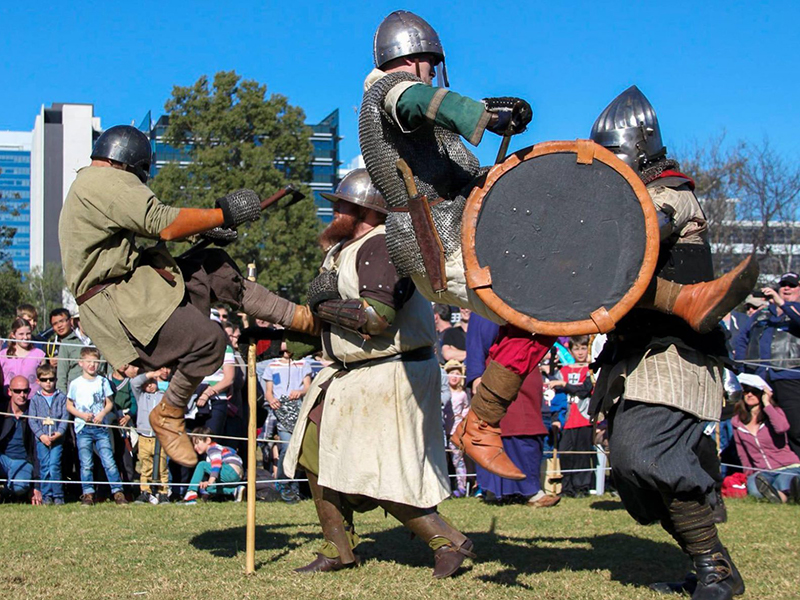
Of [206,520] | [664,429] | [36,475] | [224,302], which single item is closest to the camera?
[664,429]

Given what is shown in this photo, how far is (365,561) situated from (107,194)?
241 cm

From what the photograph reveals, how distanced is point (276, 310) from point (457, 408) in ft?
15.6

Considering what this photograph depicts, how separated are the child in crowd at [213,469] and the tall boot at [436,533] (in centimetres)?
374

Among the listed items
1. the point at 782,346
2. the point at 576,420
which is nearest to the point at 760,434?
the point at 782,346

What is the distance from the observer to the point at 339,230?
521 centimetres

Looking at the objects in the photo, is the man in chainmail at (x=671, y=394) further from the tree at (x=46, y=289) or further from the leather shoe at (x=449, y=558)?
the tree at (x=46, y=289)

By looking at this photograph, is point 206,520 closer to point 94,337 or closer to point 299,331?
point 299,331

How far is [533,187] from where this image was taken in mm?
3617

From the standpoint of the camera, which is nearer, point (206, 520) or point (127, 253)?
point (127, 253)

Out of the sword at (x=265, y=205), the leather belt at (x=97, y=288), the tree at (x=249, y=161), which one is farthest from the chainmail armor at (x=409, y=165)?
the tree at (x=249, y=161)

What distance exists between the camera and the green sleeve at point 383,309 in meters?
4.59

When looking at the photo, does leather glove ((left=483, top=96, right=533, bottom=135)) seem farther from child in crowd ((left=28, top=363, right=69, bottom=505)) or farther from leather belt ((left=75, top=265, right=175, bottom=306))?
child in crowd ((left=28, top=363, right=69, bottom=505))

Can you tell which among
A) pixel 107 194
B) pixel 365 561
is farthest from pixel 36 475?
pixel 107 194

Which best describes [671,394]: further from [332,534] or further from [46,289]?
[46,289]
